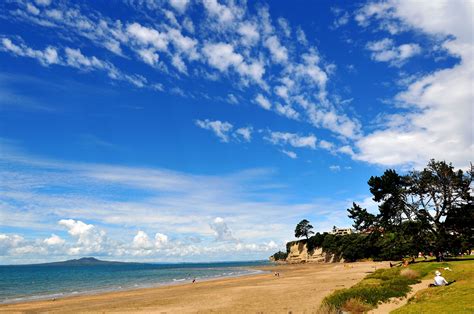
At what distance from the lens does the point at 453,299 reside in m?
13.6

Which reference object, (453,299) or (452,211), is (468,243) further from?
(453,299)

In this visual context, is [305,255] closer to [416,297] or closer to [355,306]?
[355,306]

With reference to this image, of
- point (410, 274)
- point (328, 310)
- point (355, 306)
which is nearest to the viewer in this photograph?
point (328, 310)

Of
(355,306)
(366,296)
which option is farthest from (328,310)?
(366,296)

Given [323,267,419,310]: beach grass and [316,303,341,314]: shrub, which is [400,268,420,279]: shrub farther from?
[316,303,341,314]: shrub

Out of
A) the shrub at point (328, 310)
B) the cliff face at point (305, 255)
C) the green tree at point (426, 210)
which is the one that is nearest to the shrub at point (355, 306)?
the shrub at point (328, 310)

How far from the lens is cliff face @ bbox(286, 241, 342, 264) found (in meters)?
120

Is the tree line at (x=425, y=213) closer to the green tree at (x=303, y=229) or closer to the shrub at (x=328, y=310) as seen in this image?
the shrub at (x=328, y=310)

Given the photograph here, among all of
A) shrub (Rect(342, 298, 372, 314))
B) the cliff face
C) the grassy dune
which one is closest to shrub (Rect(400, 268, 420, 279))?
the grassy dune

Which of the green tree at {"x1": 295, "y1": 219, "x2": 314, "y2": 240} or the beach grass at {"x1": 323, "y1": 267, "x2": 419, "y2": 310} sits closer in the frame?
the beach grass at {"x1": 323, "y1": 267, "x2": 419, "y2": 310}

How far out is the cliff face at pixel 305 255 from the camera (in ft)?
393

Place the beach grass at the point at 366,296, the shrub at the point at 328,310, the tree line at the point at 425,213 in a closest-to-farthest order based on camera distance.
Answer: the shrub at the point at 328,310 < the beach grass at the point at 366,296 < the tree line at the point at 425,213

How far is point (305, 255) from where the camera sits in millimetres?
136375

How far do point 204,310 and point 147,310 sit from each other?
16.1 ft
